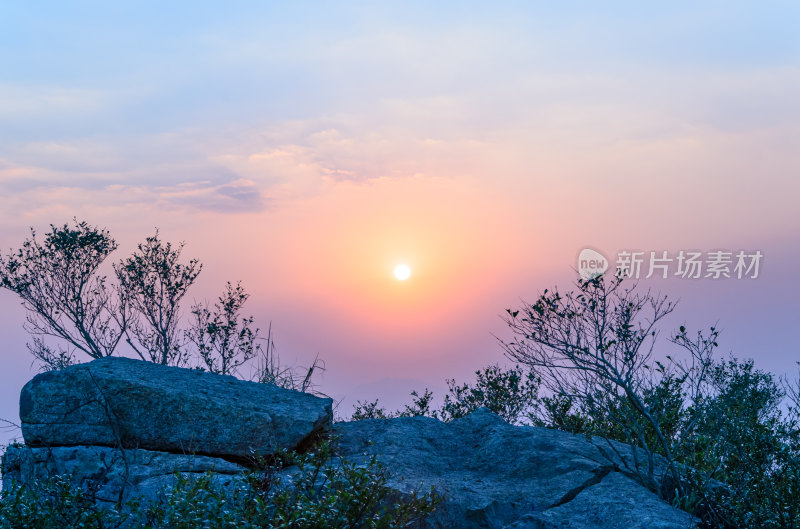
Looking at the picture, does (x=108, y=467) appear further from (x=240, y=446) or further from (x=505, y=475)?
(x=505, y=475)

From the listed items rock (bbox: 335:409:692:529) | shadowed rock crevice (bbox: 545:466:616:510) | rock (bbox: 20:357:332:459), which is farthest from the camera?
rock (bbox: 20:357:332:459)

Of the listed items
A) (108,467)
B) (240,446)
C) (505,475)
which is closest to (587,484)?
(505,475)

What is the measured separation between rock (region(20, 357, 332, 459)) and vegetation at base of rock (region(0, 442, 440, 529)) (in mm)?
2356

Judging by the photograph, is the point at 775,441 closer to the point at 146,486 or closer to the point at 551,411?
the point at 551,411

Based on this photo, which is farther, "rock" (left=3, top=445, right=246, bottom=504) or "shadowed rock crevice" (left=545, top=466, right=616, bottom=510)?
"rock" (left=3, top=445, right=246, bottom=504)

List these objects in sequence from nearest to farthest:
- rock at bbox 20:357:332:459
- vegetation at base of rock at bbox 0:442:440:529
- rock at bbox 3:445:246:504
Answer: vegetation at base of rock at bbox 0:442:440:529, rock at bbox 3:445:246:504, rock at bbox 20:357:332:459

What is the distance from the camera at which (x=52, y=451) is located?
43.2 ft

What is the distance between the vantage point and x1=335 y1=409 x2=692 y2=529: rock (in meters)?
10.8

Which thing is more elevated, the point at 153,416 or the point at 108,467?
the point at 153,416

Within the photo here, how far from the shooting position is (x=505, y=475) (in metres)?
12.8

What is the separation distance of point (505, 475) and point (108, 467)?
6.85m

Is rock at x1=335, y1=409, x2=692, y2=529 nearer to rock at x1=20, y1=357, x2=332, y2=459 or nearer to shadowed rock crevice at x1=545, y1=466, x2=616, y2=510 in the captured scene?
shadowed rock crevice at x1=545, y1=466, x2=616, y2=510

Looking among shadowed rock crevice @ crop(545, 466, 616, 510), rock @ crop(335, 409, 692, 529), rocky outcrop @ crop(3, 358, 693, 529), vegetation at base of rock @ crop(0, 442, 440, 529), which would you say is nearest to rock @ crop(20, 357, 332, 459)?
rocky outcrop @ crop(3, 358, 693, 529)

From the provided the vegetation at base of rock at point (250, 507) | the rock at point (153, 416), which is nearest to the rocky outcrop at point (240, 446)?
the rock at point (153, 416)
